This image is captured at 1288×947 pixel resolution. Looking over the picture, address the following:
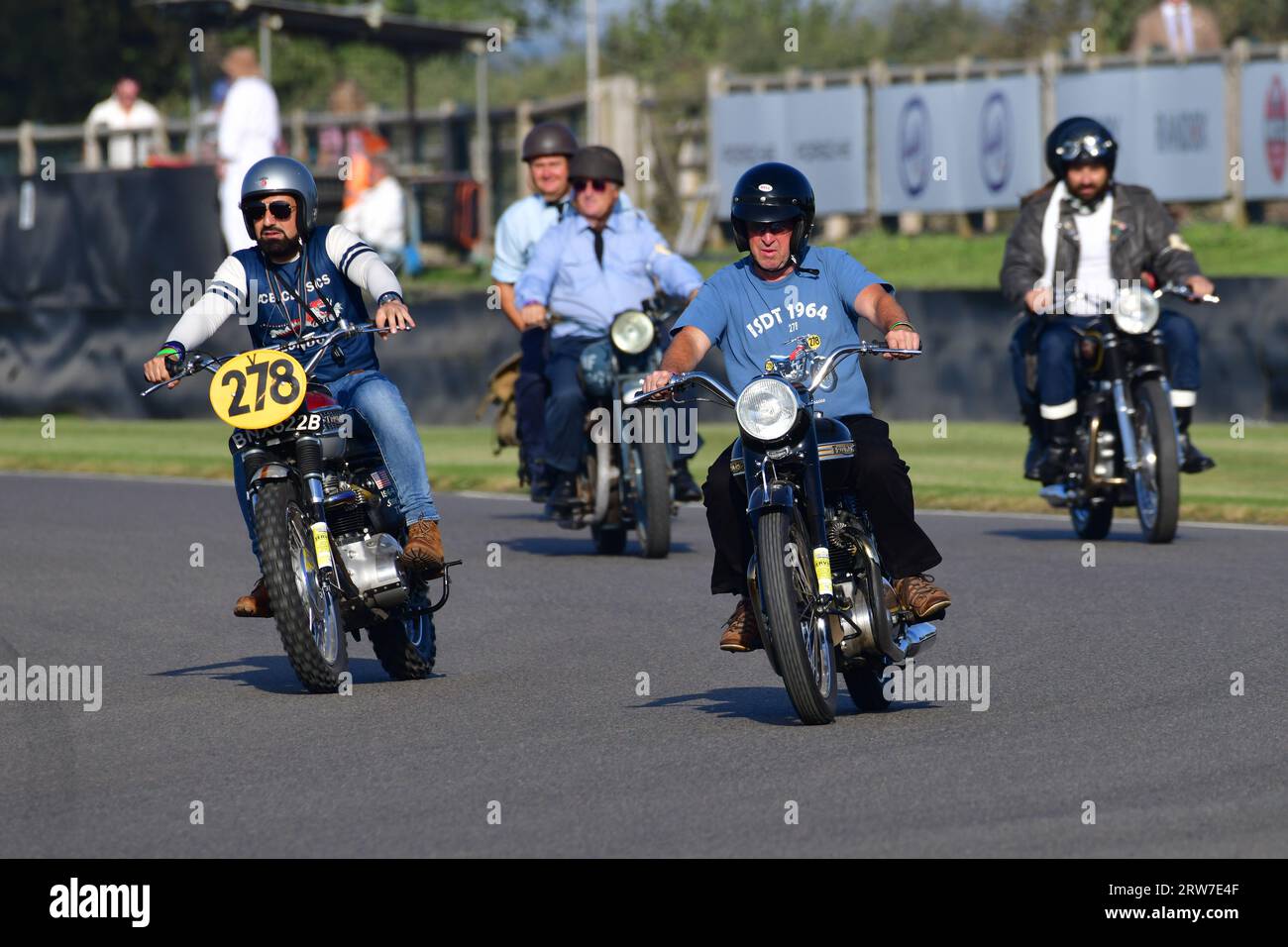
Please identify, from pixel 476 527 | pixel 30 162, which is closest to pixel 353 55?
pixel 30 162

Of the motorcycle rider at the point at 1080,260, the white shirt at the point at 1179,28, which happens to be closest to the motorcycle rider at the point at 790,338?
the motorcycle rider at the point at 1080,260

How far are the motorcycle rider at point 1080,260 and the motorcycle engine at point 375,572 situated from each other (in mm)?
5218

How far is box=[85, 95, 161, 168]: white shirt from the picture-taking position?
28.8m

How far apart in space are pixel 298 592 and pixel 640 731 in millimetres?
1276

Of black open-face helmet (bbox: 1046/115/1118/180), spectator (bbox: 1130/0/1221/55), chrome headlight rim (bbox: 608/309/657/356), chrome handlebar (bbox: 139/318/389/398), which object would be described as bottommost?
chrome headlight rim (bbox: 608/309/657/356)

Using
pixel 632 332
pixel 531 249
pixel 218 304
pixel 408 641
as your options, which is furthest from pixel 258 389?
pixel 531 249

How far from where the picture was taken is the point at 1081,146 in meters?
13.3

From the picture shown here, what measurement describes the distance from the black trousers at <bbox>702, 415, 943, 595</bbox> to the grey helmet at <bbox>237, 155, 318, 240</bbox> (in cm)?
190

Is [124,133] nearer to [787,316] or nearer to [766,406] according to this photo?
[787,316]

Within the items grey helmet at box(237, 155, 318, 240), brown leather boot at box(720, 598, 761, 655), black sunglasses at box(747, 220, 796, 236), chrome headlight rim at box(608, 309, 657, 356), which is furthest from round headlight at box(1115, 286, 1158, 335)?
brown leather boot at box(720, 598, 761, 655)

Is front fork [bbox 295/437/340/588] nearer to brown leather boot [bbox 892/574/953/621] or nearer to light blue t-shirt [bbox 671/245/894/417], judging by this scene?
light blue t-shirt [bbox 671/245/894/417]

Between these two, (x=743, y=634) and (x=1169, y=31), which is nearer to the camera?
(x=743, y=634)

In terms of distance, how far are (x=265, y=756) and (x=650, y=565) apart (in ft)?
17.6
